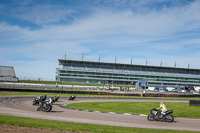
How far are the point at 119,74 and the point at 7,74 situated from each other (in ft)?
212

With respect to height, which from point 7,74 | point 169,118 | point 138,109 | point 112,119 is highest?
point 7,74

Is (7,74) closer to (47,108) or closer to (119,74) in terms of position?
(119,74)

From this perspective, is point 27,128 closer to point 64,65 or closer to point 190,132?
point 190,132

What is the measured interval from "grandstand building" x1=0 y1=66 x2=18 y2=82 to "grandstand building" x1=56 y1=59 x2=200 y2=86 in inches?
1354

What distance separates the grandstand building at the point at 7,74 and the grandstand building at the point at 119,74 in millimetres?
34401

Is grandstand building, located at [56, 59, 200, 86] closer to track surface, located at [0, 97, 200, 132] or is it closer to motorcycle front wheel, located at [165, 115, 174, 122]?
track surface, located at [0, 97, 200, 132]

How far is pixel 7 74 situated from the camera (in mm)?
85625

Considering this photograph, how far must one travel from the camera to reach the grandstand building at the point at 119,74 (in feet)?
400

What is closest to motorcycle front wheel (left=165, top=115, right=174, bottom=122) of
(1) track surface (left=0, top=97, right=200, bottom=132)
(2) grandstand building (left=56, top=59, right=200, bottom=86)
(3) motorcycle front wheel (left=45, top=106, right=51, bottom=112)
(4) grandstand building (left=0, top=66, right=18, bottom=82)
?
(1) track surface (left=0, top=97, right=200, bottom=132)

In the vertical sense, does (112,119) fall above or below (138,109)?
above

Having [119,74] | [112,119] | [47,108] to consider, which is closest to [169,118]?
[112,119]

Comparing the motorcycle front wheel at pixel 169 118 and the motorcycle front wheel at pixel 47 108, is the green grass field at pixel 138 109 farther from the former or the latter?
the motorcycle front wheel at pixel 47 108

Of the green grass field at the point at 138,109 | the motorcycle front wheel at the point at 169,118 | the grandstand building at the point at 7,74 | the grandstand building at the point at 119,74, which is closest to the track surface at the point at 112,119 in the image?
the motorcycle front wheel at the point at 169,118

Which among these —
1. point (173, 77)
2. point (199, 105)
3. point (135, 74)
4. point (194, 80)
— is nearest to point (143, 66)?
point (135, 74)
